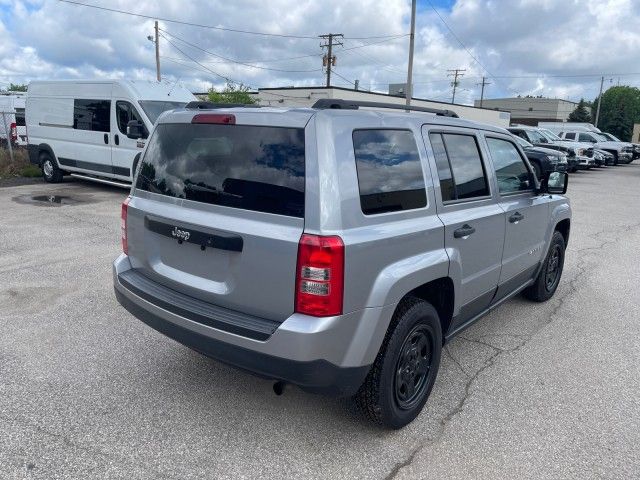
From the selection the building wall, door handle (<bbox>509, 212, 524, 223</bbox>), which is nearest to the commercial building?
the building wall

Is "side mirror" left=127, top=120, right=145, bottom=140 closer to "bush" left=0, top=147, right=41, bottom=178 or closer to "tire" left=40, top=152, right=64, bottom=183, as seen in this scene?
"tire" left=40, top=152, right=64, bottom=183

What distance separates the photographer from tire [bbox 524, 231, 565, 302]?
5223mm

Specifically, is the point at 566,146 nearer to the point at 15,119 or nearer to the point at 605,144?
the point at 605,144

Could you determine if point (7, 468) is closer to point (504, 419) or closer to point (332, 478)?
point (332, 478)

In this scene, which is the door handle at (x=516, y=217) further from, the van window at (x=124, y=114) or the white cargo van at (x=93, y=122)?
the van window at (x=124, y=114)

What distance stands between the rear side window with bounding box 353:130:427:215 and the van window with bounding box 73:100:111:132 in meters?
9.84

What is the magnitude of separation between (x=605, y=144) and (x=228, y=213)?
1190 inches

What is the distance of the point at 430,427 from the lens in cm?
311

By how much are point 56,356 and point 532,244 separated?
13.4 ft

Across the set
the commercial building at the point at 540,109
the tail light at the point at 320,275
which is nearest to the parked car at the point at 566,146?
the tail light at the point at 320,275

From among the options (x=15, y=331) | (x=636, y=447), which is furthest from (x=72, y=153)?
(x=636, y=447)

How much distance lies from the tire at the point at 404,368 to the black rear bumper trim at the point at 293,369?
0.21 metres

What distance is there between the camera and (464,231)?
10.9ft

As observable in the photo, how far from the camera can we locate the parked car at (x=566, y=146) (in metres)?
20.8
